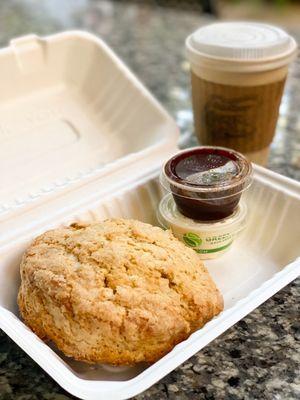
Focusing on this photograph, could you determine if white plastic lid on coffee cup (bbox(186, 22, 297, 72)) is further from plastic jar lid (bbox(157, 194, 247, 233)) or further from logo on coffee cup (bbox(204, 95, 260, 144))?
plastic jar lid (bbox(157, 194, 247, 233))

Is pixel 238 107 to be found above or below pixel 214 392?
above

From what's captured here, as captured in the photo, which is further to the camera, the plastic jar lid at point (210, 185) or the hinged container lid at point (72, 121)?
the hinged container lid at point (72, 121)

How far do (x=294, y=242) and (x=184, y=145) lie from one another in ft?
1.59

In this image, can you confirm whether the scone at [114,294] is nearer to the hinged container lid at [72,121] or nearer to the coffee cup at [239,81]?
the hinged container lid at [72,121]

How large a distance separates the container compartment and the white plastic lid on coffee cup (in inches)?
8.8

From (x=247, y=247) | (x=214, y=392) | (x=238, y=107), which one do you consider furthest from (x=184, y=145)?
(x=214, y=392)

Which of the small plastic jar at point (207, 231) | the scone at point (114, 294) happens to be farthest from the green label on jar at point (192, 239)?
the scone at point (114, 294)

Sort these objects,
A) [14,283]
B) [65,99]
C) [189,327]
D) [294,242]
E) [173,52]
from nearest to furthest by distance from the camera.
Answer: [189,327]
[14,283]
[294,242]
[65,99]
[173,52]

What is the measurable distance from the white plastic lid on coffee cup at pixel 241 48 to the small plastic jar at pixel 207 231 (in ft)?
0.99

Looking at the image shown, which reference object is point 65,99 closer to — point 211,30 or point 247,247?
point 211,30

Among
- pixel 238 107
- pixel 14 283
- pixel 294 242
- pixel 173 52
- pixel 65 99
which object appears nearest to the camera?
pixel 14 283

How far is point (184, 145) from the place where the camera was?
56.7 inches

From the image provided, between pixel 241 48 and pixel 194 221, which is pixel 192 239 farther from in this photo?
pixel 241 48

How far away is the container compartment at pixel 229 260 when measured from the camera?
758mm
